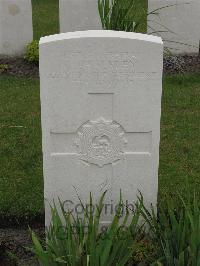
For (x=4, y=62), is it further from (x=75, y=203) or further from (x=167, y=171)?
(x=75, y=203)

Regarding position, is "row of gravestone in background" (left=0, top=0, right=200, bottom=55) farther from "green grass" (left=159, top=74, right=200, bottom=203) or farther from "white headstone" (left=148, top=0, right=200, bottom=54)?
"green grass" (left=159, top=74, right=200, bottom=203)

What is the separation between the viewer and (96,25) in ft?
25.6

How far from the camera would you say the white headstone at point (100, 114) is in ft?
10.3

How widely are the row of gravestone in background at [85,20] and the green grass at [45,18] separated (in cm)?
167

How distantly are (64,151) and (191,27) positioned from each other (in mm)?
4998

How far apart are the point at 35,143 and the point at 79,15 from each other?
9.92 feet

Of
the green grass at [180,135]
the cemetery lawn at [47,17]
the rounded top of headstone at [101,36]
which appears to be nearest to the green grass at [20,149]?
the green grass at [180,135]

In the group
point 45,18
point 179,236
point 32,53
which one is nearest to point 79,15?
point 32,53

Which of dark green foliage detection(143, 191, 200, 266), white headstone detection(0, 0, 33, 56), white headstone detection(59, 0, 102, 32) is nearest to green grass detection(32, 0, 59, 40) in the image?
→ white headstone detection(0, 0, 33, 56)

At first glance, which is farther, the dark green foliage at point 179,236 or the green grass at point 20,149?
the green grass at point 20,149

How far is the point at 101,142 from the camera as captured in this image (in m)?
3.40

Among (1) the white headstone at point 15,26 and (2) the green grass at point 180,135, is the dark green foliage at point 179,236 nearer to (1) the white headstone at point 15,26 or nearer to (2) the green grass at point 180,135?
(2) the green grass at point 180,135

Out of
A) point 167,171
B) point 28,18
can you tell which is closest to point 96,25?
point 28,18

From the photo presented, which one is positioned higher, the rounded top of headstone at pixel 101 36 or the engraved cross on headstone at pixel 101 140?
the rounded top of headstone at pixel 101 36
